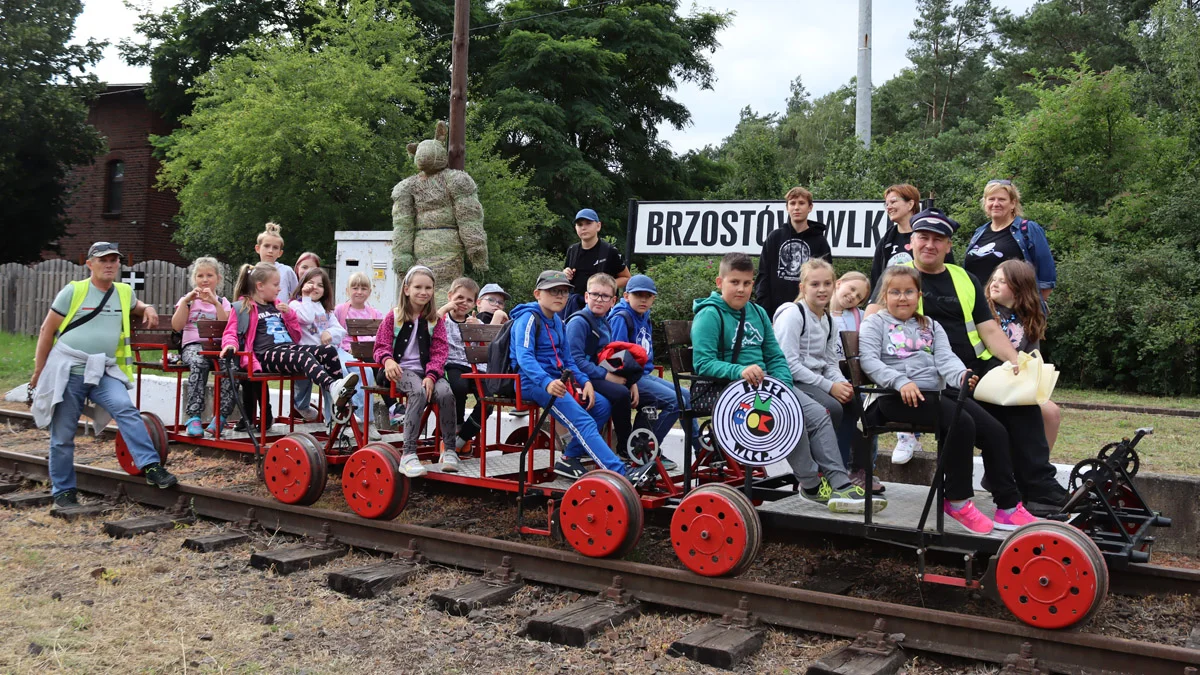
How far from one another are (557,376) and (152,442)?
3.47m

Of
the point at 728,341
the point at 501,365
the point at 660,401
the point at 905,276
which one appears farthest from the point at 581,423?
the point at 905,276

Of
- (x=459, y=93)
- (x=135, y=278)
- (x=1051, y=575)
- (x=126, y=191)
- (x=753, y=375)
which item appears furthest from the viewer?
(x=126, y=191)

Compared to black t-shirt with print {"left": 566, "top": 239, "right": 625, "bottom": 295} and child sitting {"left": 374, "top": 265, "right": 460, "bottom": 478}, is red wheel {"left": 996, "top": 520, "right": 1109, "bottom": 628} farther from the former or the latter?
black t-shirt with print {"left": 566, "top": 239, "right": 625, "bottom": 295}

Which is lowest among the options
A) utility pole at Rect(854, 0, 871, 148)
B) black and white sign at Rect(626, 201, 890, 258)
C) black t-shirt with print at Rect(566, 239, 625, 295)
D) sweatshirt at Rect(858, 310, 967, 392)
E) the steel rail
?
the steel rail

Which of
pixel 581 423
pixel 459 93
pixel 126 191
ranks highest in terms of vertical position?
pixel 126 191

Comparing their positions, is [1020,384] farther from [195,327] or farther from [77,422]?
[195,327]

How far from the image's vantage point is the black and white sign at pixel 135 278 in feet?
65.3

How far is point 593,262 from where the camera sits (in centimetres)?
798

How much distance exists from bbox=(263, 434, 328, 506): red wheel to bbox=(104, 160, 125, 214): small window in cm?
2981

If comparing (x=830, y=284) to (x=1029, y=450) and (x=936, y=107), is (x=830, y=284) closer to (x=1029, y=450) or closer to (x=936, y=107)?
(x=1029, y=450)

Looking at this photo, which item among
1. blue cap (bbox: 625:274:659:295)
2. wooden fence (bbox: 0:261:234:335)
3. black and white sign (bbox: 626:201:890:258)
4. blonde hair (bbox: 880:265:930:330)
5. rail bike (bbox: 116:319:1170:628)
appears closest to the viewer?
rail bike (bbox: 116:319:1170:628)

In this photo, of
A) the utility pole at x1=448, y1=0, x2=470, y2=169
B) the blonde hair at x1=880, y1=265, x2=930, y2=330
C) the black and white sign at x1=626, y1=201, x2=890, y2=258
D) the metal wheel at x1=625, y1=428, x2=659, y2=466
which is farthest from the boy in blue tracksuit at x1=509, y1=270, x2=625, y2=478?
the utility pole at x1=448, y1=0, x2=470, y2=169

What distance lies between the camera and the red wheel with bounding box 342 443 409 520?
244 inches

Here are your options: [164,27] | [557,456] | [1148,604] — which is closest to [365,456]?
[557,456]
